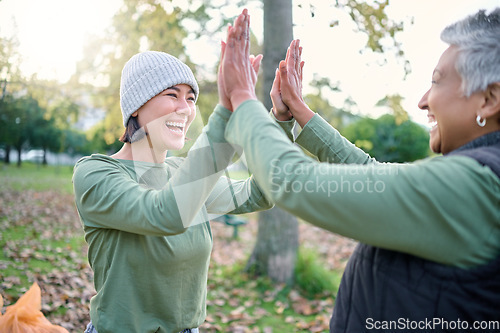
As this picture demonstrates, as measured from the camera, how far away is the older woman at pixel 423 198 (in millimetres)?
1025

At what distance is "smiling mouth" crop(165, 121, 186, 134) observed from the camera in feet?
6.35

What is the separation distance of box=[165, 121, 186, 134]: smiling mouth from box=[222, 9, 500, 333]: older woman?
0.72 metres

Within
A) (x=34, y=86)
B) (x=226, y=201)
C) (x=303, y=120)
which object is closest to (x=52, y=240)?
(x=34, y=86)

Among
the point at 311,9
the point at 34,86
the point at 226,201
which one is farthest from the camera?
the point at 34,86

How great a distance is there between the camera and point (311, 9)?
127 inches

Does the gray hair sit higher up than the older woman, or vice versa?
the gray hair

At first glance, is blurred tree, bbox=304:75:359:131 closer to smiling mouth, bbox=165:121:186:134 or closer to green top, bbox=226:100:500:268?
smiling mouth, bbox=165:121:186:134

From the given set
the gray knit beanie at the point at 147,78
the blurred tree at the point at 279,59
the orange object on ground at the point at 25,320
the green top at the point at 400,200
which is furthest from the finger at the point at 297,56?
the blurred tree at the point at 279,59

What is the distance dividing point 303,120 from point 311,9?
1.82 m

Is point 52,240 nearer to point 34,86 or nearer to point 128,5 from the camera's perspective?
point 34,86

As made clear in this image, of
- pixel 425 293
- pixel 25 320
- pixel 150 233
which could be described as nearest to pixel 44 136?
pixel 25 320

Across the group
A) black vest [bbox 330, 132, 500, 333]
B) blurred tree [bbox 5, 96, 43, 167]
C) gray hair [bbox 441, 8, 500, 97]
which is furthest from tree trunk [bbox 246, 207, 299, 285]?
blurred tree [bbox 5, 96, 43, 167]

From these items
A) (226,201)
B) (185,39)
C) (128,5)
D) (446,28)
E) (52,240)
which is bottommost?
(52,240)

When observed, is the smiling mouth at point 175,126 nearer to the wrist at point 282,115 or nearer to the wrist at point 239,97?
the wrist at point 282,115
